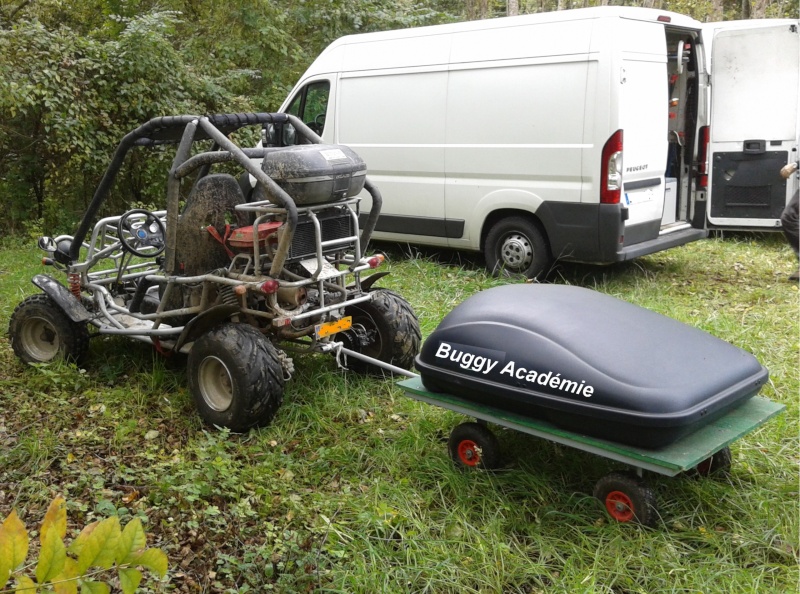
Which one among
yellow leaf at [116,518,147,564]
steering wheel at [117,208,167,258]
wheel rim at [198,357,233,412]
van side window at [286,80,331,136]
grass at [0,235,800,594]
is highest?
van side window at [286,80,331,136]

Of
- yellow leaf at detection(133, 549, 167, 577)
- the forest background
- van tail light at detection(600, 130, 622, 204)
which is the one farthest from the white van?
yellow leaf at detection(133, 549, 167, 577)

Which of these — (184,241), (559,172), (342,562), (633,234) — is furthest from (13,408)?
(633,234)

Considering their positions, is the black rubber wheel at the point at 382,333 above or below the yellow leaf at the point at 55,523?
below

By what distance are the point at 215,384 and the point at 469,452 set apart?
1651 mm

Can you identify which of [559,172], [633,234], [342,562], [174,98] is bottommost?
[342,562]

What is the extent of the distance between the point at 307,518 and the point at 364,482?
1.56ft

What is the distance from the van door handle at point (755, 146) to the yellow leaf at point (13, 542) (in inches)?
382

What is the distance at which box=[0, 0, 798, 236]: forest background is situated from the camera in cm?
1045

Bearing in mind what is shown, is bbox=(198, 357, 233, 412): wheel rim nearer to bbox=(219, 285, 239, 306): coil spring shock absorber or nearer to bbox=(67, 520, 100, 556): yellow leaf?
bbox=(219, 285, 239, 306): coil spring shock absorber

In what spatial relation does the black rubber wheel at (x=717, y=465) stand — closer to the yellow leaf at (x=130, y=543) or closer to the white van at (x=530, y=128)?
the yellow leaf at (x=130, y=543)

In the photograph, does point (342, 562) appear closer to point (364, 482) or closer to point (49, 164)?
point (364, 482)

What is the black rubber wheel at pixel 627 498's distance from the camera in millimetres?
3553

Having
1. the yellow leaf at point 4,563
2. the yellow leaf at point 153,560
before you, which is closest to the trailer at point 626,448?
the yellow leaf at point 153,560

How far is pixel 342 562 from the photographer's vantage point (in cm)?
353
